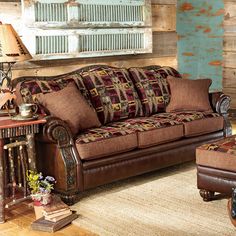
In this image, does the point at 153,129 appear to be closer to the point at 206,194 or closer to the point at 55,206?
the point at 206,194

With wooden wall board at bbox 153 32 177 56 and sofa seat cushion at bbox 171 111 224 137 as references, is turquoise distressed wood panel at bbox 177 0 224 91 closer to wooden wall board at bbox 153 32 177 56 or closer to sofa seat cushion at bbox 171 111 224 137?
wooden wall board at bbox 153 32 177 56

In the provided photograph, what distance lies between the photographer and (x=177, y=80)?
213 inches

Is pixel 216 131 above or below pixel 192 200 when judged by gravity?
above

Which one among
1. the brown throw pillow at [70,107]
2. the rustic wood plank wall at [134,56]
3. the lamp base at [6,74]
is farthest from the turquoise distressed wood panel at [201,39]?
the lamp base at [6,74]

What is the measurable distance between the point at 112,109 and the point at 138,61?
4.01 feet

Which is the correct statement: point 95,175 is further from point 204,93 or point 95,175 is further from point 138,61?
point 138,61

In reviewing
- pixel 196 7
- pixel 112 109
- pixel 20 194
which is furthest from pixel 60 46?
pixel 196 7

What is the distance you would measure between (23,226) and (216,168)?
1438 mm

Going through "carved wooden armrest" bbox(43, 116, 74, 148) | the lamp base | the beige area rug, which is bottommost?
the beige area rug

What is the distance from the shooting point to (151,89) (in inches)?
209

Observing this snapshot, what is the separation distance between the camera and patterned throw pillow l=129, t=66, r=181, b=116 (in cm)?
524

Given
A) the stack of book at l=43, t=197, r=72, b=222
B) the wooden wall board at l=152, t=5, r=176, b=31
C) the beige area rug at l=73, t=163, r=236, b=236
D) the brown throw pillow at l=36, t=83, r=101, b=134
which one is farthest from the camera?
the wooden wall board at l=152, t=5, r=176, b=31

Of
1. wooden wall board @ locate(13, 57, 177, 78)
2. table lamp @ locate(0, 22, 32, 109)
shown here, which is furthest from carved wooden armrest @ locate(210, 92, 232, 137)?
table lamp @ locate(0, 22, 32, 109)

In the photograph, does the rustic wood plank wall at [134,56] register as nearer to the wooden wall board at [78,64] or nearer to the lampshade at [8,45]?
the wooden wall board at [78,64]
